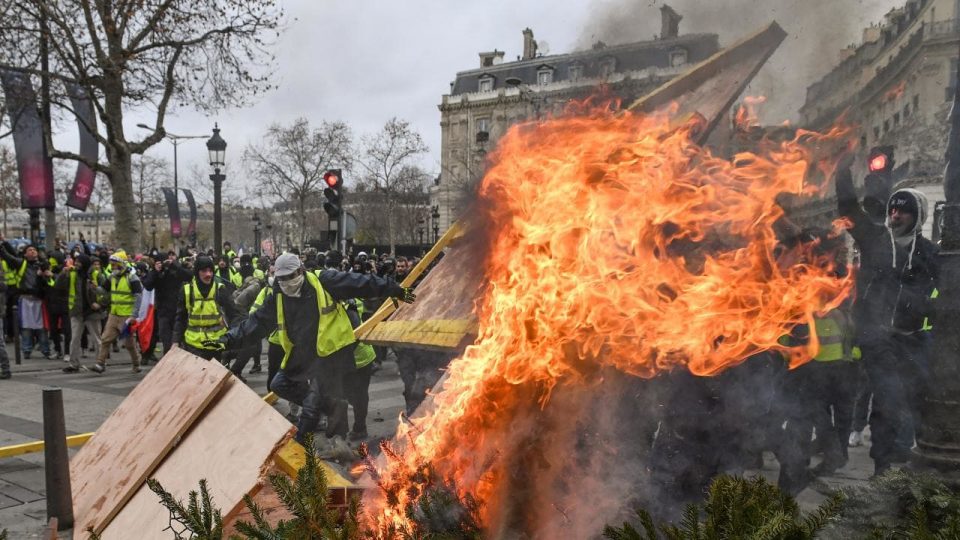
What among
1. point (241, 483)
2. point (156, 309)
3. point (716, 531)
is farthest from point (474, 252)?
point (156, 309)

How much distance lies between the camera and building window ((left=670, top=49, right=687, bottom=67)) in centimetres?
493

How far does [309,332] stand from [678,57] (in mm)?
3974

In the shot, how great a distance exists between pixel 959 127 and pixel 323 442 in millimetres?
5668

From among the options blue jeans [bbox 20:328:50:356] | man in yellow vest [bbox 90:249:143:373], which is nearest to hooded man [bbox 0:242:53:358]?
blue jeans [bbox 20:328:50:356]

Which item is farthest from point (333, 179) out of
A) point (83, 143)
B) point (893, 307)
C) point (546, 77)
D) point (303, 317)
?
point (83, 143)

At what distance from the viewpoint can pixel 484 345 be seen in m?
3.70

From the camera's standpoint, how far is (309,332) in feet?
20.5

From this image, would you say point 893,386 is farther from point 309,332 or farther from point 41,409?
point 41,409

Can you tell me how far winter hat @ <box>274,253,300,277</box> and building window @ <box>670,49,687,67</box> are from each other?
3.63m

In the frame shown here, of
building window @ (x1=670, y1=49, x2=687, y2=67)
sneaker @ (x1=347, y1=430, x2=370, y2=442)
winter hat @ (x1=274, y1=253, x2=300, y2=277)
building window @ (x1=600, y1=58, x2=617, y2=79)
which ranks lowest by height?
sneaker @ (x1=347, y1=430, x2=370, y2=442)

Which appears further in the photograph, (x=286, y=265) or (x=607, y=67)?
(x=286, y=265)

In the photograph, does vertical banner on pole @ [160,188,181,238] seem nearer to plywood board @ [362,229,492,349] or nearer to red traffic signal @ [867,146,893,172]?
plywood board @ [362,229,492,349]

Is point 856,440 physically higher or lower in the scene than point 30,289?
lower

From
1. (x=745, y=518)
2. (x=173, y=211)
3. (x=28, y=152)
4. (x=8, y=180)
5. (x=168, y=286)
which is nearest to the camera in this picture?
(x=745, y=518)
